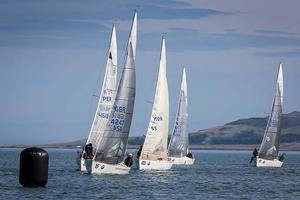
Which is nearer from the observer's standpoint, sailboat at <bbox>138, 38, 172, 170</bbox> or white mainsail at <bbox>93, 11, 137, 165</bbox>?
white mainsail at <bbox>93, 11, 137, 165</bbox>

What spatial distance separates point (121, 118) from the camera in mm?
72438

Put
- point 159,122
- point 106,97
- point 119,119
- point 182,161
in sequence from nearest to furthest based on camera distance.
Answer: point 119,119 → point 106,97 → point 159,122 → point 182,161

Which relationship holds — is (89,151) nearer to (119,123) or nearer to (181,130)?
(119,123)

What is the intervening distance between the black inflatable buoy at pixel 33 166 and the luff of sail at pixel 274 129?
181 feet

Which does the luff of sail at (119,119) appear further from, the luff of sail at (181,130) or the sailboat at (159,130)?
the luff of sail at (181,130)

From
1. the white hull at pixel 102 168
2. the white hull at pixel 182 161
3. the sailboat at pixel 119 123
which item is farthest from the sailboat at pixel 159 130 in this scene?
the white hull at pixel 182 161

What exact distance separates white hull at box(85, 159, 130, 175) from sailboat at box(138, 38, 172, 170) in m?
17.2

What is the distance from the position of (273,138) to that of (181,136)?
12.7 metres

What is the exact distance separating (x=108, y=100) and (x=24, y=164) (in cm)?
2883

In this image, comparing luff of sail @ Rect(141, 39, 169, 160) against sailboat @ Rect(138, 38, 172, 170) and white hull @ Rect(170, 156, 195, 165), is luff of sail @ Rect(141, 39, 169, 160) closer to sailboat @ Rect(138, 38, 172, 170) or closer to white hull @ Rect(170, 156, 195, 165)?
sailboat @ Rect(138, 38, 172, 170)

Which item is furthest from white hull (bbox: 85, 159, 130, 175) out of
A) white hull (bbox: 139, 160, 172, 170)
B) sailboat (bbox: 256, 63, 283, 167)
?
sailboat (bbox: 256, 63, 283, 167)

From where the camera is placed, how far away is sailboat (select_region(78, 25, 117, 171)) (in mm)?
83250

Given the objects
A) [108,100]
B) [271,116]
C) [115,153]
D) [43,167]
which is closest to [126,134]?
[115,153]

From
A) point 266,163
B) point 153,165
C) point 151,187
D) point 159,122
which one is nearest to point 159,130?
point 159,122
